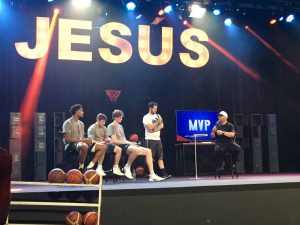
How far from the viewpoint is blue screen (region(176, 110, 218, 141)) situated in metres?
8.80

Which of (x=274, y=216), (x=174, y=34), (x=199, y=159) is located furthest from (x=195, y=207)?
(x=174, y=34)

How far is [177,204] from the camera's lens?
15.8 feet

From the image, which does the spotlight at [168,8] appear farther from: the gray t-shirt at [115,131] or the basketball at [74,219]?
the basketball at [74,219]

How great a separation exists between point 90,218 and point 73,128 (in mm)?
2623

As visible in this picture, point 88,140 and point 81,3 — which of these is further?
point 81,3

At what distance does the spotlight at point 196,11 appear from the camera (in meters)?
9.09

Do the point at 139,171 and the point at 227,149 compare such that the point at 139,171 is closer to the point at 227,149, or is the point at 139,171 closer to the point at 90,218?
the point at 227,149

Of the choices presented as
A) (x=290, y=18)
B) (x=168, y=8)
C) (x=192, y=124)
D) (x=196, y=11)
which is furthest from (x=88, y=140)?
(x=290, y=18)

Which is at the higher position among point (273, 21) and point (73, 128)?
point (273, 21)

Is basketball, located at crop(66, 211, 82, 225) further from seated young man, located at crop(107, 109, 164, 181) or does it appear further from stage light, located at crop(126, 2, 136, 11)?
stage light, located at crop(126, 2, 136, 11)

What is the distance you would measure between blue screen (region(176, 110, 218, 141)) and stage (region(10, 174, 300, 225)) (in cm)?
365

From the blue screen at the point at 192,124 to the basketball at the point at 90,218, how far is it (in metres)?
4.65

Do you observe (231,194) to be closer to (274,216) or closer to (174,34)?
(274,216)

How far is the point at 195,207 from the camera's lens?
486 centimetres
